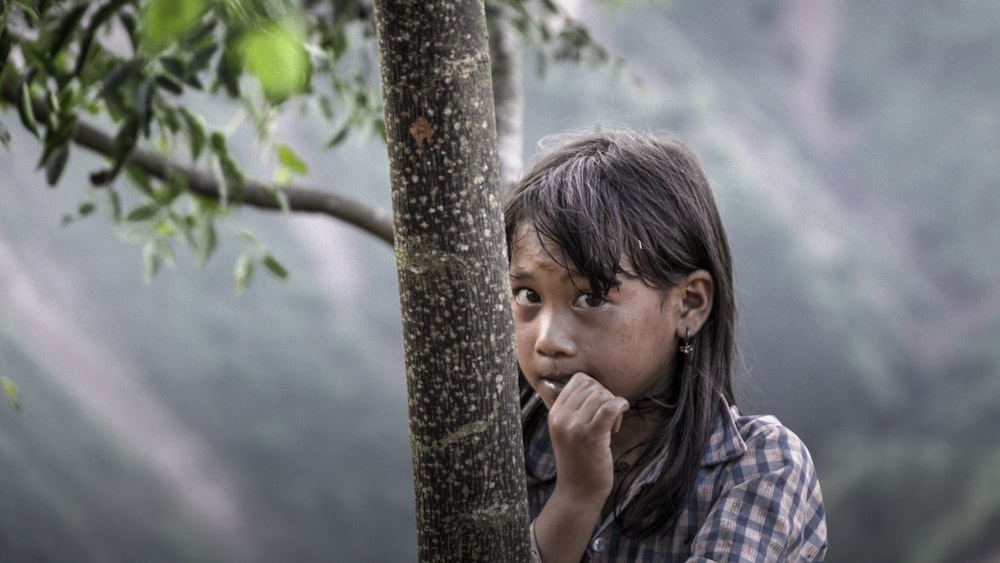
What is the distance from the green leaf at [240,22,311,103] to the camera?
1.23 ft

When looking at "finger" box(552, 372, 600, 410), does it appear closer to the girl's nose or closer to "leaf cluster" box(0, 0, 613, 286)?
the girl's nose

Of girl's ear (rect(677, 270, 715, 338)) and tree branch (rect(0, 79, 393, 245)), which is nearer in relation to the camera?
girl's ear (rect(677, 270, 715, 338))

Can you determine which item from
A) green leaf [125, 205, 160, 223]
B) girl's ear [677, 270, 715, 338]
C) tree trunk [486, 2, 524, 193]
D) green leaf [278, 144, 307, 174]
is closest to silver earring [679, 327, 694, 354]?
girl's ear [677, 270, 715, 338]

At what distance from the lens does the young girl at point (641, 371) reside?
835mm

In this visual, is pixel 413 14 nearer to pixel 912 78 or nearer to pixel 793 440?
pixel 793 440

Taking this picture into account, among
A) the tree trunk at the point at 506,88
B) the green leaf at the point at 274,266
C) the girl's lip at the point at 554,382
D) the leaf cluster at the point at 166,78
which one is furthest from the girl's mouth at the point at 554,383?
the green leaf at the point at 274,266

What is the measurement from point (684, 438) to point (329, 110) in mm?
1130

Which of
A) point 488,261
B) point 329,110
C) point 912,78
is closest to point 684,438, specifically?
point 488,261

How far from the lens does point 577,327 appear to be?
0.87m

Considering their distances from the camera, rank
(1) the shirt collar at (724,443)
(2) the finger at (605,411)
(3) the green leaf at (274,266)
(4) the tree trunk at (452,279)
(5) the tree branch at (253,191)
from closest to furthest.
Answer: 1. (4) the tree trunk at (452,279)
2. (2) the finger at (605,411)
3. (1) the shirt collar at (724,443)
4. (5) the tree branch at (253,191)
5. (3) the green leaf at (274,266)

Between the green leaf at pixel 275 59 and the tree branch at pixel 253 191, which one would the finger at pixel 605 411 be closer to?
the green leaf at pixel 275 59

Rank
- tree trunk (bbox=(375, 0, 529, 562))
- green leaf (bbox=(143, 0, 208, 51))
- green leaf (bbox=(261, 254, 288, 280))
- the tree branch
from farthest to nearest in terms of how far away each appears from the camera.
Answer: green leaf (bbox=(261, 254, 288, 280)) < the tree branch < tree trunk (bbox=(375, 0, 529, 562)) < green leaf (bbox=(143, 0, 208, 51))

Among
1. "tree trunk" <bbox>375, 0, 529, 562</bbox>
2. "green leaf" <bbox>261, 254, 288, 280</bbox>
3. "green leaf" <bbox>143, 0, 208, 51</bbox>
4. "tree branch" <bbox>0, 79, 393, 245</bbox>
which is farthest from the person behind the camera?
"green leaf" <bbox>261, 254, 288, 280</bbox>

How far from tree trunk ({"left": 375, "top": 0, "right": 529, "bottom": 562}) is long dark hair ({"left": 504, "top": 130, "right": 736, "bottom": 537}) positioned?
0.79 feet
